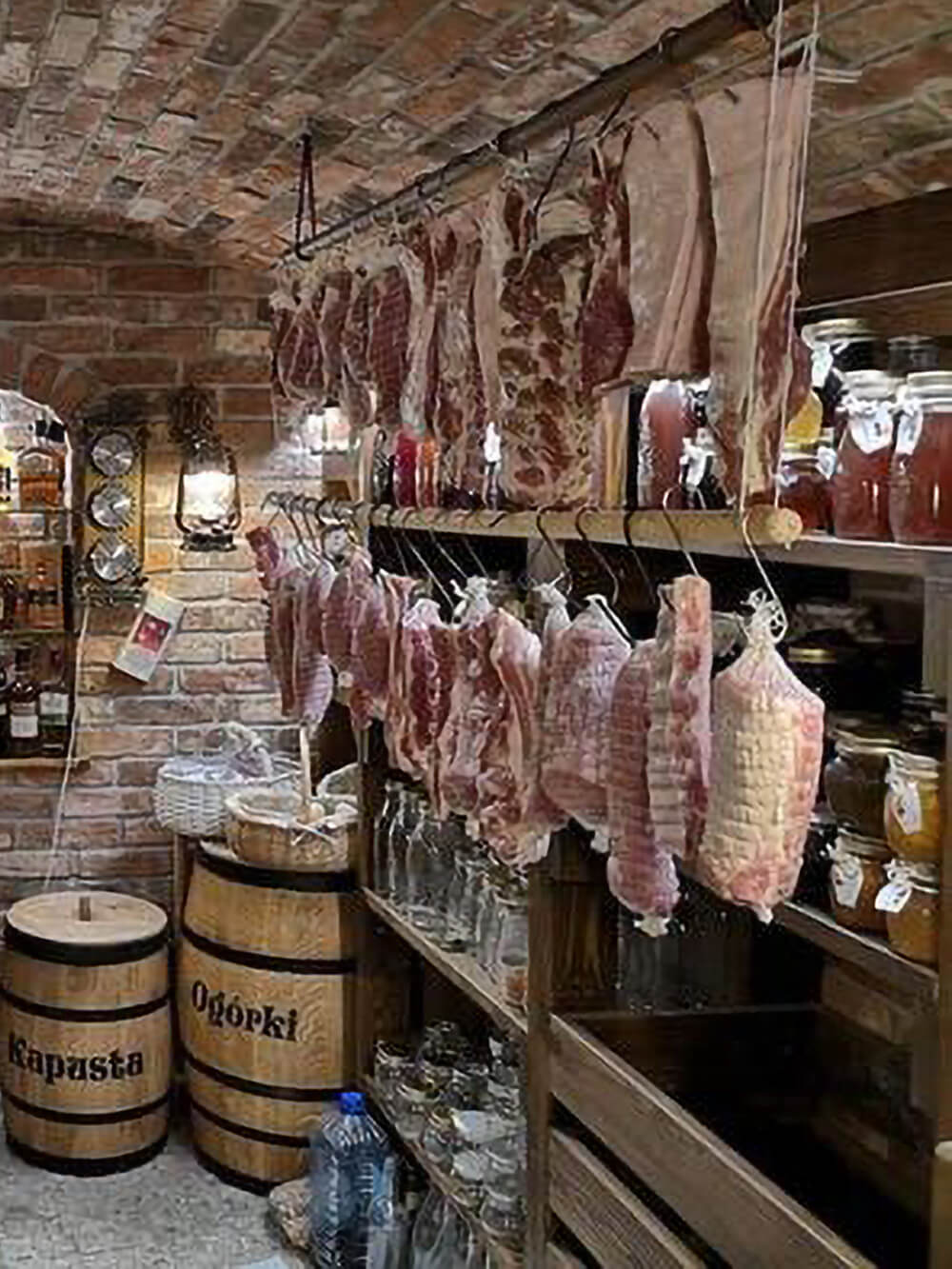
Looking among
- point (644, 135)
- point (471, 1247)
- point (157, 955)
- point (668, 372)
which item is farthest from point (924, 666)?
point (157, 955)

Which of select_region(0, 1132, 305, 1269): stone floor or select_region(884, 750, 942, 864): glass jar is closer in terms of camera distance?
select_region(884, 750, 942, 864): glass jar

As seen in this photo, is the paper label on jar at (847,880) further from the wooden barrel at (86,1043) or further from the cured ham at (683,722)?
the wooden barrel at (86,1043)

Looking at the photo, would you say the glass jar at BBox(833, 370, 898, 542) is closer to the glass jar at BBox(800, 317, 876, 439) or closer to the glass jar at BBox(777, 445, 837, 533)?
the glass jar at BBox(777, 445, 837, 533)

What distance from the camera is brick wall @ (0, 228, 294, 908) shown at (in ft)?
14.6

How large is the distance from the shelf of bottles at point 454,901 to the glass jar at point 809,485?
1.07 meters

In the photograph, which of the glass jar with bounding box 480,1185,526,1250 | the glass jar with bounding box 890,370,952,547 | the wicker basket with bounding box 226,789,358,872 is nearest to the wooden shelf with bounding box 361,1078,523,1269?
the glass jar with bounding box 480,1185,526,1250

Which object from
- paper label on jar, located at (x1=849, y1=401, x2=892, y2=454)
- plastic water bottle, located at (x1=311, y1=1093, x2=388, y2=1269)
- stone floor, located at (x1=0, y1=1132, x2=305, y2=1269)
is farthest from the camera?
stone floor, located at (x1=0, y1=1132, x2=305, y2=1269)

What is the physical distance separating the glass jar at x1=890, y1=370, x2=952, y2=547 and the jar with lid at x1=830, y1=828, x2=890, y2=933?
0.32 m

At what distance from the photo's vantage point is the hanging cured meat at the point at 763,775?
1650mm

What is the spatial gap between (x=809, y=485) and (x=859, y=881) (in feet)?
1.46

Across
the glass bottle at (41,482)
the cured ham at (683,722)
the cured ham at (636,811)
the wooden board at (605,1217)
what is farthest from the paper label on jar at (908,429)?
the glass bottle at (41,482)

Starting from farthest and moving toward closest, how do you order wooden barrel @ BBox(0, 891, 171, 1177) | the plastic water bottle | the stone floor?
wooden barrel @ BBox(0, 891, 171, 1177) < the stone floor < the plastic water bottle

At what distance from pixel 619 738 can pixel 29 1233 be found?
2.34m

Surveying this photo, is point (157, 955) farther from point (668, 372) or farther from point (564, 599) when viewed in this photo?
point (668, 372)
